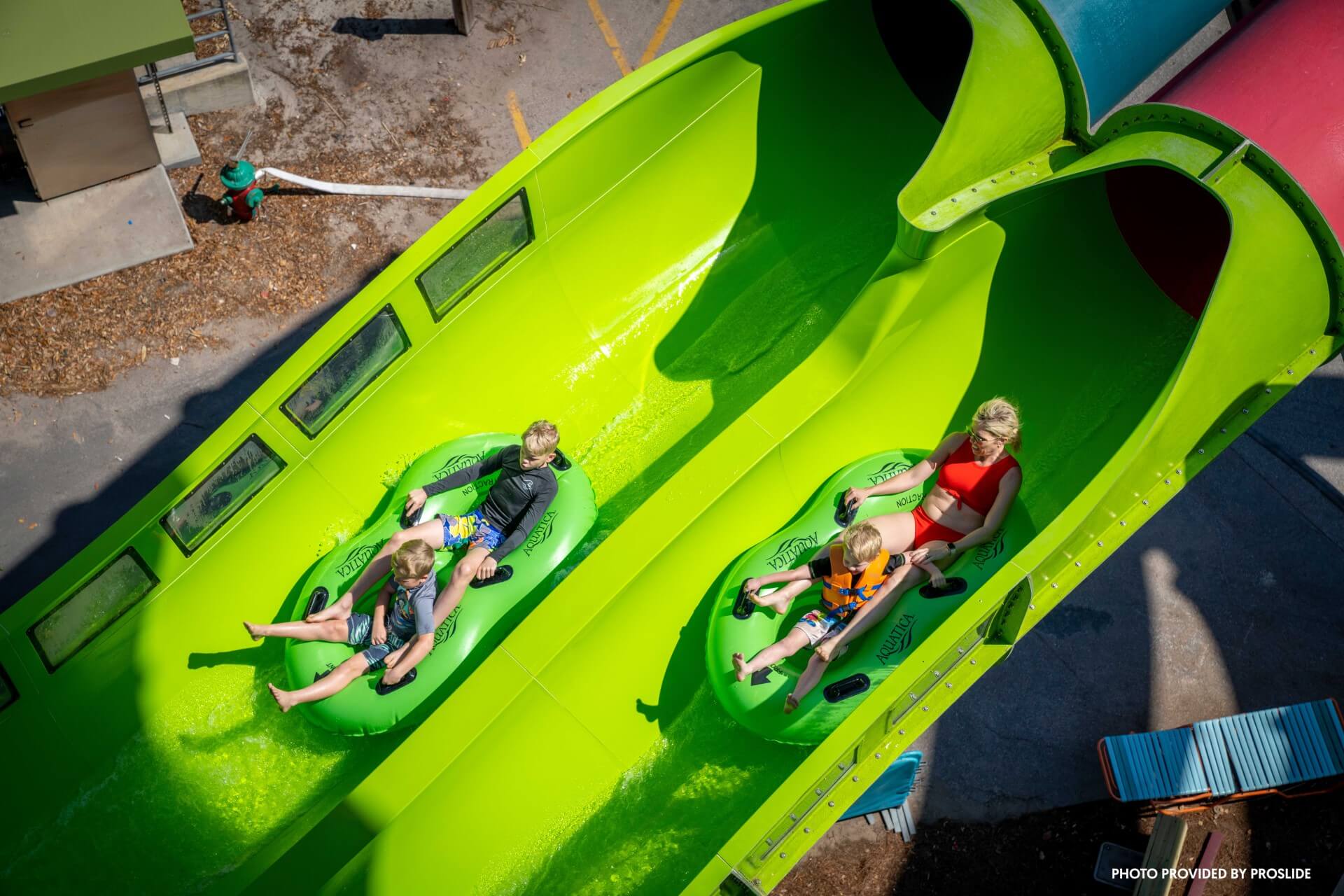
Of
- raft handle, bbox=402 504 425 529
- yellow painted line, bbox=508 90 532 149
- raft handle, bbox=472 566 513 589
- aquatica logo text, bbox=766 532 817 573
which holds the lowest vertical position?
aquatica logo text, bbox=766 532 817 573

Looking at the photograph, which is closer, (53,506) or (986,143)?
(986,143)

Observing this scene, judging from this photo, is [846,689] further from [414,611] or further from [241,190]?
[241,190]

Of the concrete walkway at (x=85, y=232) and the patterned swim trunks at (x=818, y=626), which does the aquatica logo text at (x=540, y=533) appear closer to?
the patterned swim trunks at (x=818, y=626)

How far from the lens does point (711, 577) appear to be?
634 cm

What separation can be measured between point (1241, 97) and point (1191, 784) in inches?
167

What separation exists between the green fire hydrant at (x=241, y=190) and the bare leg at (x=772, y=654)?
5.46 meters

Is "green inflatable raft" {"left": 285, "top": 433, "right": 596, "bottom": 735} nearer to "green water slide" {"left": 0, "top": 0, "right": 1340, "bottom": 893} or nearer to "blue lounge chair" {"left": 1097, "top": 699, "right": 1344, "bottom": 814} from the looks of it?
"green water slide" {"left": 0, "top": 0, "right": 1340, "bottom": 893}

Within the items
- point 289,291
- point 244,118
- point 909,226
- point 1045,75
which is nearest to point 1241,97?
point 1045,75

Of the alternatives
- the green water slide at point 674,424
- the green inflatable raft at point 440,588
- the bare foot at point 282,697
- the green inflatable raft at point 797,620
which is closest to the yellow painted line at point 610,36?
the green water slide at point 674,424

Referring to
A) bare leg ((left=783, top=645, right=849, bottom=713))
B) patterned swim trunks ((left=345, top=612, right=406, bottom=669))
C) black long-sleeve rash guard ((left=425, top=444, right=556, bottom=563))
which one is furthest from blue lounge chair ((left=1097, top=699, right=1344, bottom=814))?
patterned swim trunks ((left=345, top=612, right=406, bottom=669))

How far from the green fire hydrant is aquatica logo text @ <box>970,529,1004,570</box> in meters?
6.09

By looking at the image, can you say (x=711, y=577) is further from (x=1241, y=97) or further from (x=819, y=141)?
(x=1241, y=97)

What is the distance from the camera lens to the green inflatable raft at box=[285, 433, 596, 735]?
19.4 feet

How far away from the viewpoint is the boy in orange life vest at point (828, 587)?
5617mm
